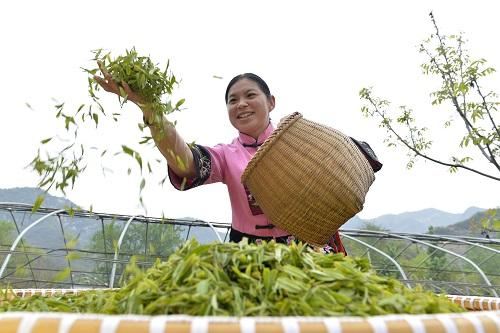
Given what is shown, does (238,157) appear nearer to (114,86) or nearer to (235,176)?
(235,176)

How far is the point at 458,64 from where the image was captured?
4480 millimetres

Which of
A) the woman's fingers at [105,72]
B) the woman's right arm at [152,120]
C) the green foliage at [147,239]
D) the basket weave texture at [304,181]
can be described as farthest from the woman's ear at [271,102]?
the woman's fingers at [105,72]

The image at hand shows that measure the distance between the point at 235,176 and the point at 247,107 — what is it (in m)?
0.29

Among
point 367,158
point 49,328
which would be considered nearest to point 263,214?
point 367,158

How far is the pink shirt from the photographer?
5.74 ft

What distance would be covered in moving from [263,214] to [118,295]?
3.49 ft

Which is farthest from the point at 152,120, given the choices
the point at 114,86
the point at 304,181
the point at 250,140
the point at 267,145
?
the point at 250,140

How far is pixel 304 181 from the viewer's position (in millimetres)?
1526

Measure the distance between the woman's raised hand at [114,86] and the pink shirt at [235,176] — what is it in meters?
0.37

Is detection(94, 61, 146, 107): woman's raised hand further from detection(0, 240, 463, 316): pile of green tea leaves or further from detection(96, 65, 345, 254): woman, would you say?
detection(0, 240, 463, 316): pile of green tea leaves

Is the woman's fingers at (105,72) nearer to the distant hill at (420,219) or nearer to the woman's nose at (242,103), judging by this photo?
the woman's nose at (242,103)

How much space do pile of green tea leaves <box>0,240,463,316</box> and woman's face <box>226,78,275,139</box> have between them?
3.74ft

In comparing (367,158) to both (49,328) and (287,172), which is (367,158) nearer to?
(287,172)

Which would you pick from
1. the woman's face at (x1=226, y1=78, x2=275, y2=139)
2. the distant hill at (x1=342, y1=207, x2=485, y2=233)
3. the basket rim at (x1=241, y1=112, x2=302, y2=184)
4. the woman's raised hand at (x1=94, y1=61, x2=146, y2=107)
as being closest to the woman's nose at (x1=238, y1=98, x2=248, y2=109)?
the woman's face at (x1=226, y1=78, x2=275, y2=139)
